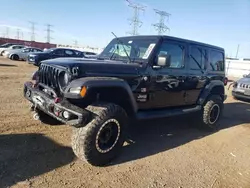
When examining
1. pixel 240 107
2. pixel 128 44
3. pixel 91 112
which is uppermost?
pixel 128 44

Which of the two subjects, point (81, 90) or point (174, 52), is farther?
point (174, 52)

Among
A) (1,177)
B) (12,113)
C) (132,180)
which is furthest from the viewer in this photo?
(12,113)

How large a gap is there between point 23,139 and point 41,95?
42.1 inches

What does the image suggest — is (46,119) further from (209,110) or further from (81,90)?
(209,110)

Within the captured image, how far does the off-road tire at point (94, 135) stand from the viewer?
3520mm

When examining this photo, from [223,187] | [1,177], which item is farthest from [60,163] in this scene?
[223,187]

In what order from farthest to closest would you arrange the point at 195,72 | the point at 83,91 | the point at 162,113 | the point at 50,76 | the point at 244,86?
1. the point at 244,86
2. the point at 195,72
3. the point at 162,113
4. the point at 50,76
5. the point at 83,91

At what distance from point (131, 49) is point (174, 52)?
93 cm

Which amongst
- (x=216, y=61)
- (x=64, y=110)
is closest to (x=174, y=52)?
(x=216, y=61)

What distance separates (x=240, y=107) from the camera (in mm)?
10109

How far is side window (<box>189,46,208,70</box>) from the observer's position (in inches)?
225

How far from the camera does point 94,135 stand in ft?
11.7

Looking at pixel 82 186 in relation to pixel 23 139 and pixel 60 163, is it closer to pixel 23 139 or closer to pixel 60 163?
pixel 60 163

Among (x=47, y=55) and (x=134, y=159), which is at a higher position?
(x=47, y=55)
